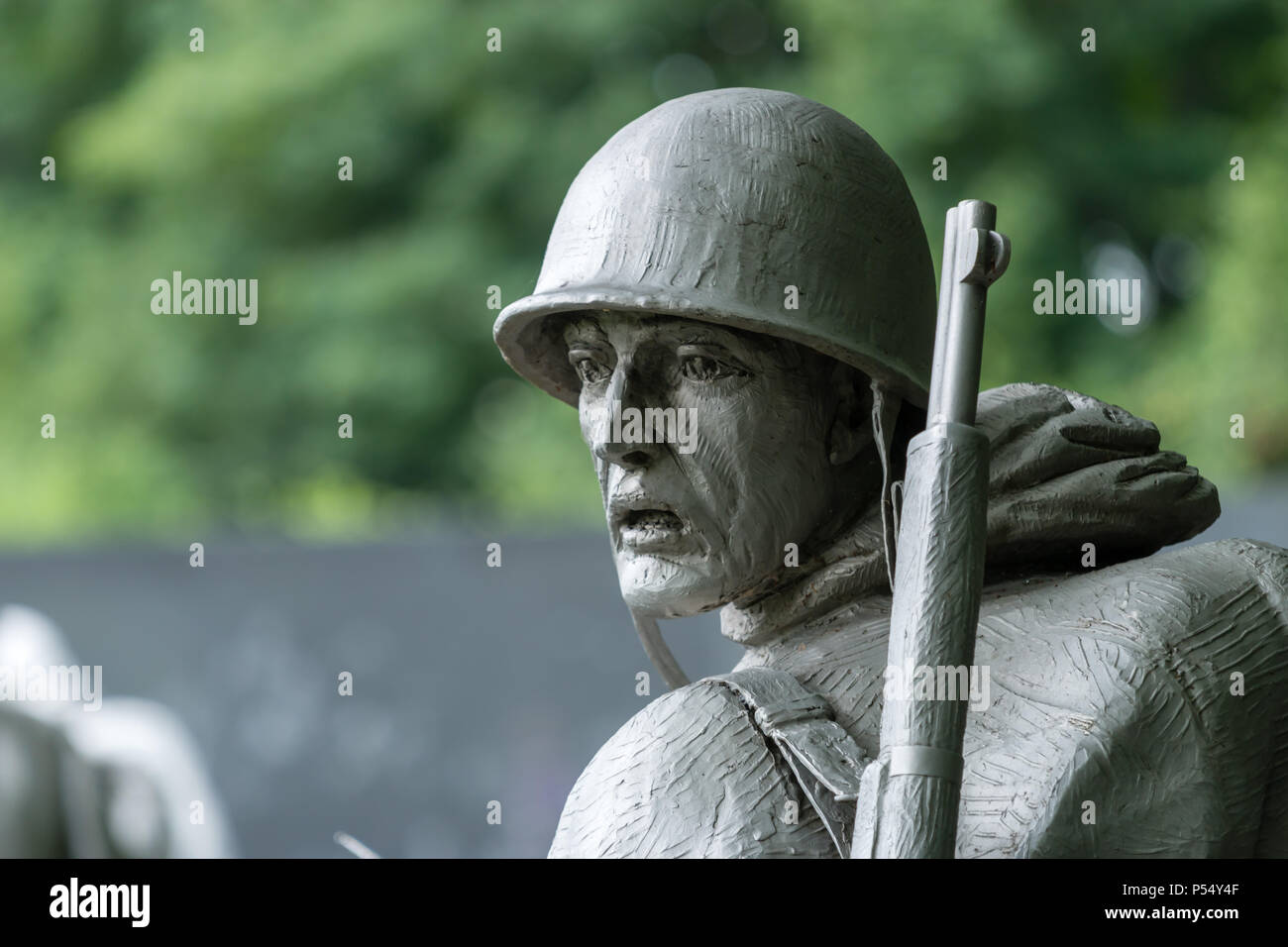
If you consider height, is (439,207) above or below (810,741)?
above

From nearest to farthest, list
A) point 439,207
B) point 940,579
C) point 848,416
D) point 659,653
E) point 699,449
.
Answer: point 940,579, point 699,449, point 848,416, point 659,653, point 439,207

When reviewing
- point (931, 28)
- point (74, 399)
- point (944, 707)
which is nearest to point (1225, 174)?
point (931, 28)

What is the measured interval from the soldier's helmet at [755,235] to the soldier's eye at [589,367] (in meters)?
0.07

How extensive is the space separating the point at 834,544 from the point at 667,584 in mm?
268

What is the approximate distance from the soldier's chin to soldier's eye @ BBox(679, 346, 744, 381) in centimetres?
28

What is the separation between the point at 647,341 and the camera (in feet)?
9.82

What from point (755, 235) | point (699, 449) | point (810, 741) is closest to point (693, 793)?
point (810, 741)

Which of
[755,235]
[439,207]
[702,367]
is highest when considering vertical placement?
[439,207]

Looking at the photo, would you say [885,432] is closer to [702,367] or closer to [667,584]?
[702,367]

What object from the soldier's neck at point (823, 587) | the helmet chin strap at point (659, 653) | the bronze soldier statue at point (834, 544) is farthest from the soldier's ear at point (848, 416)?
the helmet chin strap at point (659, 653)

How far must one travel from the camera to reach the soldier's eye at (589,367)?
308cm

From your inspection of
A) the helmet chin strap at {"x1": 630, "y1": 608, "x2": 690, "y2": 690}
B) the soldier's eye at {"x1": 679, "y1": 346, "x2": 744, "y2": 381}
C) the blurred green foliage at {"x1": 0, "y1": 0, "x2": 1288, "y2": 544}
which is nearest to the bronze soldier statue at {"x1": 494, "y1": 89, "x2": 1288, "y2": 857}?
the soldier's eye at {"x1": 679, "y1": 346, "x2": 744, "y2": 381}

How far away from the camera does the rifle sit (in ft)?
8.17

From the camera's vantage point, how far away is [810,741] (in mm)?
2779
